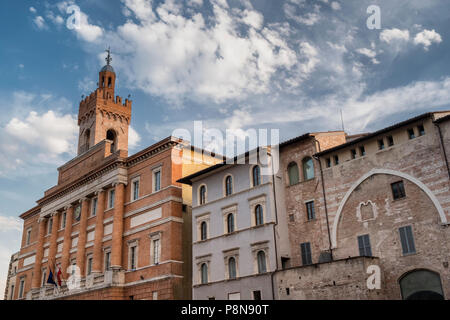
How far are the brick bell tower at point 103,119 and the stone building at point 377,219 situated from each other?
91.5 ft

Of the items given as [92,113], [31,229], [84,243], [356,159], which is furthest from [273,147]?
[31,229]

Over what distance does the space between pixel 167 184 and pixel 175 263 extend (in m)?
5.82

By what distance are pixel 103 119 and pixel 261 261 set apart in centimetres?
2857

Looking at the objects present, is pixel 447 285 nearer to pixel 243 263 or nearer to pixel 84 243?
pixel 243 263

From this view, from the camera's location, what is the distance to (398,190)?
2473cm

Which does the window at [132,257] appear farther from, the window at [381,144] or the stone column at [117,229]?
the window at [381,144]

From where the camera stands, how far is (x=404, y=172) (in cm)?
2452

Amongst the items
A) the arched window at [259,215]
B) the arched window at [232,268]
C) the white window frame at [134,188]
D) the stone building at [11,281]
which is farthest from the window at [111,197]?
the stone building at [11,281]

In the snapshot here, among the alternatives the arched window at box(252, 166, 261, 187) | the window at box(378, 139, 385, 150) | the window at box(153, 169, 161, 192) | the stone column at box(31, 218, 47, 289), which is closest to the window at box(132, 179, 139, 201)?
the window at box(153, 169, 161, 192)

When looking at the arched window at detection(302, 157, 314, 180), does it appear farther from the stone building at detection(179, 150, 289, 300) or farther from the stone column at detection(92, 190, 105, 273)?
the stone column at detection(92, 190, 105, 273)

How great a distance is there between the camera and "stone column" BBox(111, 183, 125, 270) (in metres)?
37.2

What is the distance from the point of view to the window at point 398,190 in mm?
24516

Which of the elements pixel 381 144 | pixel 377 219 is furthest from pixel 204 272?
pixel 381 144

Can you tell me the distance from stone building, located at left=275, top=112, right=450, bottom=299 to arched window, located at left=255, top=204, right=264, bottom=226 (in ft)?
6.28
